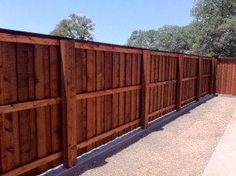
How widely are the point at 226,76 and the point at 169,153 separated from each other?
38.6 ft

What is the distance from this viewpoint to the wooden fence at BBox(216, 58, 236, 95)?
16359 mm

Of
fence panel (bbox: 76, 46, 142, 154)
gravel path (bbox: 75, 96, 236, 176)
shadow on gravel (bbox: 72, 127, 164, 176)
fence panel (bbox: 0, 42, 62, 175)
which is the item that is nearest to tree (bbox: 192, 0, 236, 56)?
gravel path (bbox: 75, 96, 236, 176)

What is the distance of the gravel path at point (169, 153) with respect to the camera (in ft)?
16.2

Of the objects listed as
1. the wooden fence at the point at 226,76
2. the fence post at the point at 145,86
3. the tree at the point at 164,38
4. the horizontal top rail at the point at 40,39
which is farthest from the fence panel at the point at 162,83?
the tree at the point at 164,38

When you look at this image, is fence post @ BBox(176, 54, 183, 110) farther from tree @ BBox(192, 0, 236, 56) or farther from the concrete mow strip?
tree @ BBox(192, 0, 236, 56)

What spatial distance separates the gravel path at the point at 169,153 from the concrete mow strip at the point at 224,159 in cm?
11

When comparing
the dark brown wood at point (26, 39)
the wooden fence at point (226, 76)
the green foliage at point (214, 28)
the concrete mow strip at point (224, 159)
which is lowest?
the concrete mow strip at point (224, 159)

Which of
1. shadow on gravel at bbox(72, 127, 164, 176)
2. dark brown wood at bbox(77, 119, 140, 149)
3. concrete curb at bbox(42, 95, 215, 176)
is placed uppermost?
dark brown wood at bbox(77, 119, 140, 149)

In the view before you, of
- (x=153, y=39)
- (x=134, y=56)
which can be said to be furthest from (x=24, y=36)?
(x=153, y=39)

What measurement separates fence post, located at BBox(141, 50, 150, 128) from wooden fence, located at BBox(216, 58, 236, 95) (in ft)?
33.0

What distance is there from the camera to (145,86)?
290 inches

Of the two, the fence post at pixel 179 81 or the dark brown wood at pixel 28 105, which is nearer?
the dark brown wood at pixel 28 105

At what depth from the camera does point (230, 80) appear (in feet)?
54.3

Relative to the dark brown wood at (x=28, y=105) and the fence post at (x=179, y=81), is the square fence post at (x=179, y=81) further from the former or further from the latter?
the dark brown wood at (x=28, y=105)
